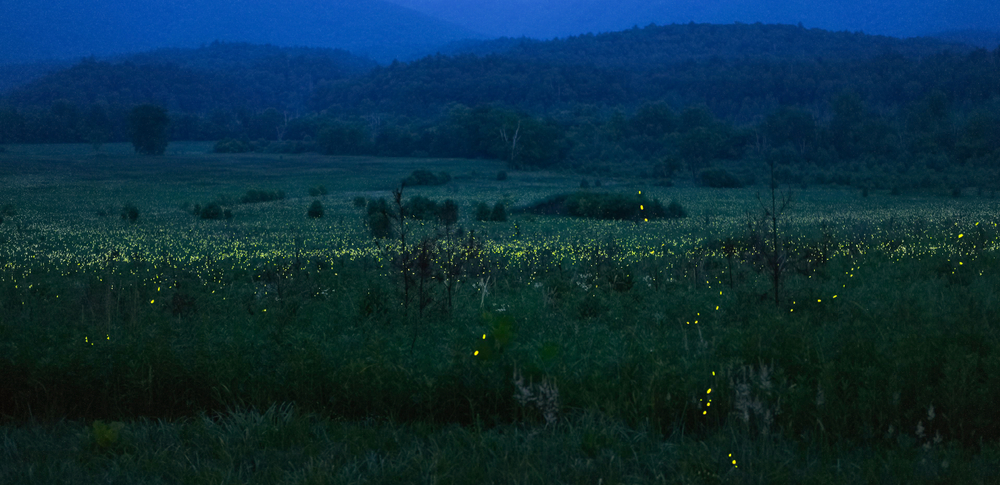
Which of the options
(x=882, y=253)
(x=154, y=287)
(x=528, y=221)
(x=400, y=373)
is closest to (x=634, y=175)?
(x=528, y=221)

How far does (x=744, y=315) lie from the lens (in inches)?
349

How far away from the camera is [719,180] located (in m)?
57.7

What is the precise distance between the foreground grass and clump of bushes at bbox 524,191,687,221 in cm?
2802

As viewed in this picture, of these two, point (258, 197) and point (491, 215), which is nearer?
point (491, 215)

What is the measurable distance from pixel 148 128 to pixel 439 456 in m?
91.6

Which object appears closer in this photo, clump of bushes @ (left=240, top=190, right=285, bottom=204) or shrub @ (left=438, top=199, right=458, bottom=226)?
shrub @ (left=438, top=199, right=458, bottom=226)

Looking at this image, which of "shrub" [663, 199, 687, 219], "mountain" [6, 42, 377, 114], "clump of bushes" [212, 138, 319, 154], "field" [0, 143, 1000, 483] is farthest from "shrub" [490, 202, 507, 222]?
"mountain" [6, 42, 377, 114]

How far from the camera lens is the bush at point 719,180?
5750 centimetres

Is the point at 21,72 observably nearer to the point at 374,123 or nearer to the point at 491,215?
the point at 374,123

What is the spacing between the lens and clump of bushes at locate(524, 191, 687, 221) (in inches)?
1340

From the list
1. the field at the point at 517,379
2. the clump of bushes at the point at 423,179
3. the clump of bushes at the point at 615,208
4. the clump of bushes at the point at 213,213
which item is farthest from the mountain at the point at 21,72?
the field at the point at 517,379

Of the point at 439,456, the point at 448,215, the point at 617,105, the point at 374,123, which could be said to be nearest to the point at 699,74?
the point at 617,105

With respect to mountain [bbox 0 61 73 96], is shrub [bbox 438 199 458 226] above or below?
below

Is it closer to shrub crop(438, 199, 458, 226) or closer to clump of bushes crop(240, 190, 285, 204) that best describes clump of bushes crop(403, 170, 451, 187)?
clump of bushes crop(240, 190, 285, 204)
